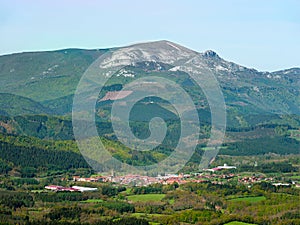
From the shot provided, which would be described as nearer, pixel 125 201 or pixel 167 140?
pixel 125 201

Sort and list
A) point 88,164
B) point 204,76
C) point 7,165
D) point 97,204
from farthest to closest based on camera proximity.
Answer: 1. point 204,76
2. point 88,164
3. point 7,165
4. point 97,204

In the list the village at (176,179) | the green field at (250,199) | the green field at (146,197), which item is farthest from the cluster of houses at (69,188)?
the green field at (250,199)

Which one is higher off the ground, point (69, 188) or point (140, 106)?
point (140, 106)

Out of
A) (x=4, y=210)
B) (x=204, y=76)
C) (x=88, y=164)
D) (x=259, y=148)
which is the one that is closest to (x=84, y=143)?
(x=88, y=164)

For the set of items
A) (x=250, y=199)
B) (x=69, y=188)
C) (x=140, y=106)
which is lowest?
(x=250, y=199)

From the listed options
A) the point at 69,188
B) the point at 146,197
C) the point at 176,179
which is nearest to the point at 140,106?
the point at 176,179

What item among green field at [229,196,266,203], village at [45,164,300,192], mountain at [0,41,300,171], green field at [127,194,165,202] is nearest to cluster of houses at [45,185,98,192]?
village at [45,164,300,192]

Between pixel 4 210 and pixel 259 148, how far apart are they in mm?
60720

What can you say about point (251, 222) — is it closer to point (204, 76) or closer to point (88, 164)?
point (88, 164)

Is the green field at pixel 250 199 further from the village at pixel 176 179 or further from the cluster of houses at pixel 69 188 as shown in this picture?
the cluster of houses at pixel 69 188

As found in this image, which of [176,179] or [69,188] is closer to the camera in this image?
[69,188]

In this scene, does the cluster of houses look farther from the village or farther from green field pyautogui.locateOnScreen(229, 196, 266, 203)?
green field pyautogui.locateOnScreen(229, 196, 266, 203)

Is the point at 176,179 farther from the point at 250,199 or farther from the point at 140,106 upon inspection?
the point at 140,106

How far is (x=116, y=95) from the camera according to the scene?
140 m
